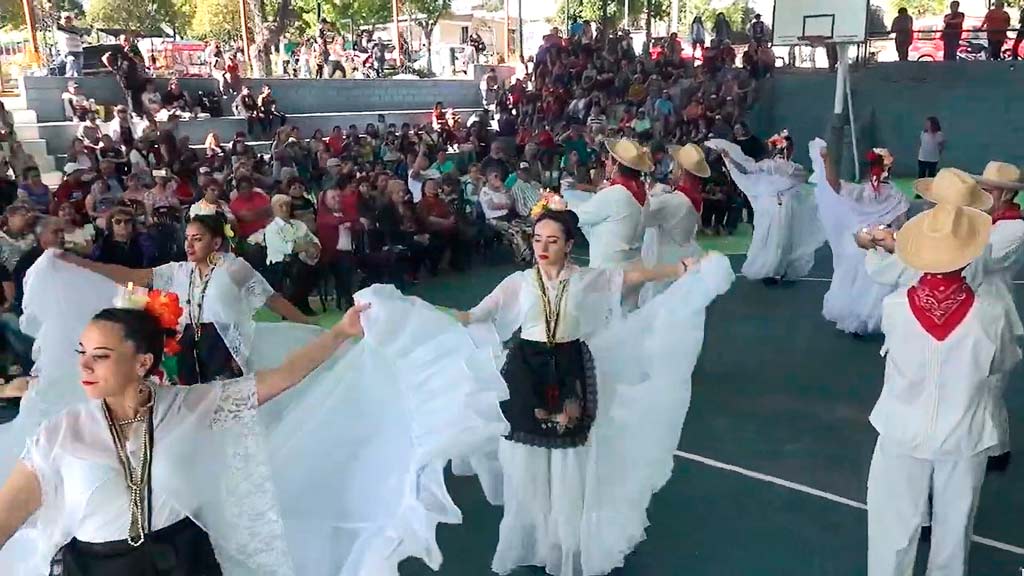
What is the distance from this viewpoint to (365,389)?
3.23 meters

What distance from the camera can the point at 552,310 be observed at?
13.3 ft

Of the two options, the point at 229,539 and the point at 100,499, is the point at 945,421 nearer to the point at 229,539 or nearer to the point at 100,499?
→ the point at 229,539

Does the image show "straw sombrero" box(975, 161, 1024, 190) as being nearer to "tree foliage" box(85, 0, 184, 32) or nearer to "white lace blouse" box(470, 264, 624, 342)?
"white lace blouse" box(470, 264, 624, 342)

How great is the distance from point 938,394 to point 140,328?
2.80 m

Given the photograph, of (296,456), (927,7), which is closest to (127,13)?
(927,7)

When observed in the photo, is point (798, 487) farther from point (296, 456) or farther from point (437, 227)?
point (437, 227)

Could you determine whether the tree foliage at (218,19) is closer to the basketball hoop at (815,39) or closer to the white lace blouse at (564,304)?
the basketball hoop at (815,39)

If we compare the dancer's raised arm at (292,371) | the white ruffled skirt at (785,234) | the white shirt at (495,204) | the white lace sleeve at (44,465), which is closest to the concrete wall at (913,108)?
the white ruffled skirt at (785,234)

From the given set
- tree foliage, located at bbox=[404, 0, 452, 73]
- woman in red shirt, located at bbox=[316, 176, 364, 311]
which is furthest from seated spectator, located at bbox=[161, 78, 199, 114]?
tree foliage, located at bbox=[404, 0, 452, 73]

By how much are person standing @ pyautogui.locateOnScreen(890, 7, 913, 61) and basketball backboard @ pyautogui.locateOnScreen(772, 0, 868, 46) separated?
4.78 m

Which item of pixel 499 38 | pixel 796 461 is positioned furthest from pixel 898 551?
pixel 499 38

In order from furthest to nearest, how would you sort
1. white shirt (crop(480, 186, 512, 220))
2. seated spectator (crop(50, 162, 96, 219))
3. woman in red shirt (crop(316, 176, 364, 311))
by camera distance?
white shirt (crop(480, 186, 512, 220)) → seated spectator (crop(50, 162, 96, 219)) → woman in red shirt (crop(316, 176, 364, 311))

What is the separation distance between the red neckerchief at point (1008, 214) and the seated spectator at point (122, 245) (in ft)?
22.2

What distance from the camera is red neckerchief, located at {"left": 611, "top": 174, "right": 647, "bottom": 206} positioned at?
6.18 meters
